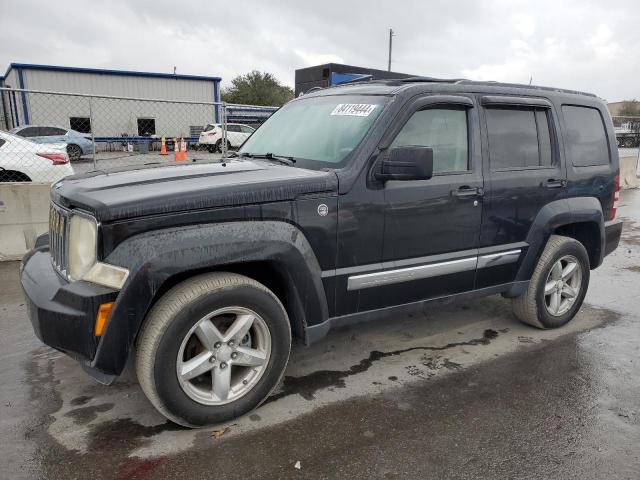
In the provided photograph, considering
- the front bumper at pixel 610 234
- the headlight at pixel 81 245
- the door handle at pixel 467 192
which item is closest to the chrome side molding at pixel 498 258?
the door handle at pixel 467 192

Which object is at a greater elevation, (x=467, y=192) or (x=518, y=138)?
(x=518, y=138)

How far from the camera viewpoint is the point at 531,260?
13.0 ft

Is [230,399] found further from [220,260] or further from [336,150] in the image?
[336,150]

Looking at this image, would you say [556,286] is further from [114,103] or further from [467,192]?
[114,103]

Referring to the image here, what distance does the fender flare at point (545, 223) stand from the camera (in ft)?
12.7

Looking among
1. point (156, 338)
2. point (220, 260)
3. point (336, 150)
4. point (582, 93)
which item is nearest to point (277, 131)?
point (336, 150)

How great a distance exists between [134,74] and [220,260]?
27662mm

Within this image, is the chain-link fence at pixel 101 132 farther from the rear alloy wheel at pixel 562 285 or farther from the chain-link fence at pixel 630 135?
the chain-link fence at pixel 630 135

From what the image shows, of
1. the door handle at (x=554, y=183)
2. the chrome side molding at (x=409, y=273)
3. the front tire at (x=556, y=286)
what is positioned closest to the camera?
the chrome side molding at (x=409, y=273)

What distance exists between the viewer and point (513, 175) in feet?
12.1

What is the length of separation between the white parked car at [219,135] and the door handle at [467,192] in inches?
433

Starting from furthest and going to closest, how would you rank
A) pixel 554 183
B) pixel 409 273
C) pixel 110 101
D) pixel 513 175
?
pixel 110 101 < pixel 554 183 < pixel 513 175 < pixel 409 273

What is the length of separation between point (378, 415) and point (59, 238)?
7.00ft

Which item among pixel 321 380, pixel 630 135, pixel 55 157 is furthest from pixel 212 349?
pixel 630 135
